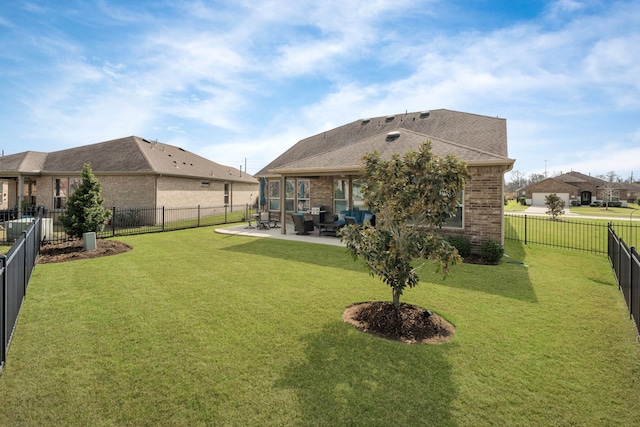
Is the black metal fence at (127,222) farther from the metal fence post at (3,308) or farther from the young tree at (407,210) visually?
the young tree at (407,210)

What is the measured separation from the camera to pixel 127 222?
17.9 metres

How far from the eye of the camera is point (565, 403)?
3035 millimetres

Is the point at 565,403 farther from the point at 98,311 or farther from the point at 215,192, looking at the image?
the point at 215,192

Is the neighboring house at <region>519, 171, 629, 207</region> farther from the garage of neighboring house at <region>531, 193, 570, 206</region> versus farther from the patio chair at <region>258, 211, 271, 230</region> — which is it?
the patio chair at <region>258, 211, 271, 230</region>

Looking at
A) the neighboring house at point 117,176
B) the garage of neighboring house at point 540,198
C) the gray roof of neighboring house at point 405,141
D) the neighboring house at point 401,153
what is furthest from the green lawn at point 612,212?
the neighboring house at point 117,176

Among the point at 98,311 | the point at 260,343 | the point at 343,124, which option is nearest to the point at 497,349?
the point at 260,343

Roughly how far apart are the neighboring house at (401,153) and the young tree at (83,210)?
6.67 m

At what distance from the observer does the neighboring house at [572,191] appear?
2042 inches

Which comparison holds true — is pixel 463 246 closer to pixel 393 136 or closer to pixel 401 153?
pixel 401 153

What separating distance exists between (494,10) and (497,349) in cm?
1063

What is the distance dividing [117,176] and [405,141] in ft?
58.8

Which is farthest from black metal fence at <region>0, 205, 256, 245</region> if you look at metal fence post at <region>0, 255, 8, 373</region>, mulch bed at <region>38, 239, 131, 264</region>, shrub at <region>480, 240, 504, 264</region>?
shrub at <region>480, 240, 504, 264</region>

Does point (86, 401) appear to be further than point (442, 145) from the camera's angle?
No

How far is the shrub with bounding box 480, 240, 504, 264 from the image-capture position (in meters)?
9.08
